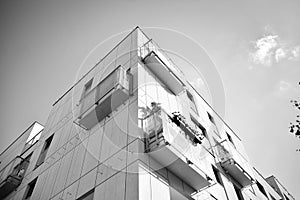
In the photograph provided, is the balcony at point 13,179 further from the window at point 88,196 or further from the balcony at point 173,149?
the balcony at point 173,149

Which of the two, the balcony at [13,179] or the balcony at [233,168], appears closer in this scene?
the balcony at [233,168]

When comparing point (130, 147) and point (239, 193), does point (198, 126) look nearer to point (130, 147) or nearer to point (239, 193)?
point (239, 193)

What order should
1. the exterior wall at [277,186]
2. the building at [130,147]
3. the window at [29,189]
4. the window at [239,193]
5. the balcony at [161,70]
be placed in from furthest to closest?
the exterior wall at [277,186], the window at [239,193], the window at [29,189], the balcony at [161,70], the building at [130,147]

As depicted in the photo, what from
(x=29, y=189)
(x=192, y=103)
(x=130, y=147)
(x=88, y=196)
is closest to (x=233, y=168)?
(x=192, y=103)

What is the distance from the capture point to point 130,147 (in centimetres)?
837

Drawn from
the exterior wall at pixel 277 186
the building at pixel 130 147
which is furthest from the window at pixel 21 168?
the exterior wall at pixel 277 186

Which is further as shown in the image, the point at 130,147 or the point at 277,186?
the point at 277,186

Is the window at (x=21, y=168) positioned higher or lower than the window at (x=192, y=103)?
lower

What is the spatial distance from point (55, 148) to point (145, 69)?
7297 millimetres

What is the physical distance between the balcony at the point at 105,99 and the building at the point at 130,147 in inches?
1.9

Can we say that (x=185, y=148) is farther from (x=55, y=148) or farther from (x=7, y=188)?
(x=7, y=188)

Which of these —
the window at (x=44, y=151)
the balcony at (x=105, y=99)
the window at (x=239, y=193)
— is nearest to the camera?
the balcony at (x=105, y=99)

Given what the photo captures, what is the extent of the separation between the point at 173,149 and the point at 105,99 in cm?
428

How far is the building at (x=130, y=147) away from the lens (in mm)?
8055
